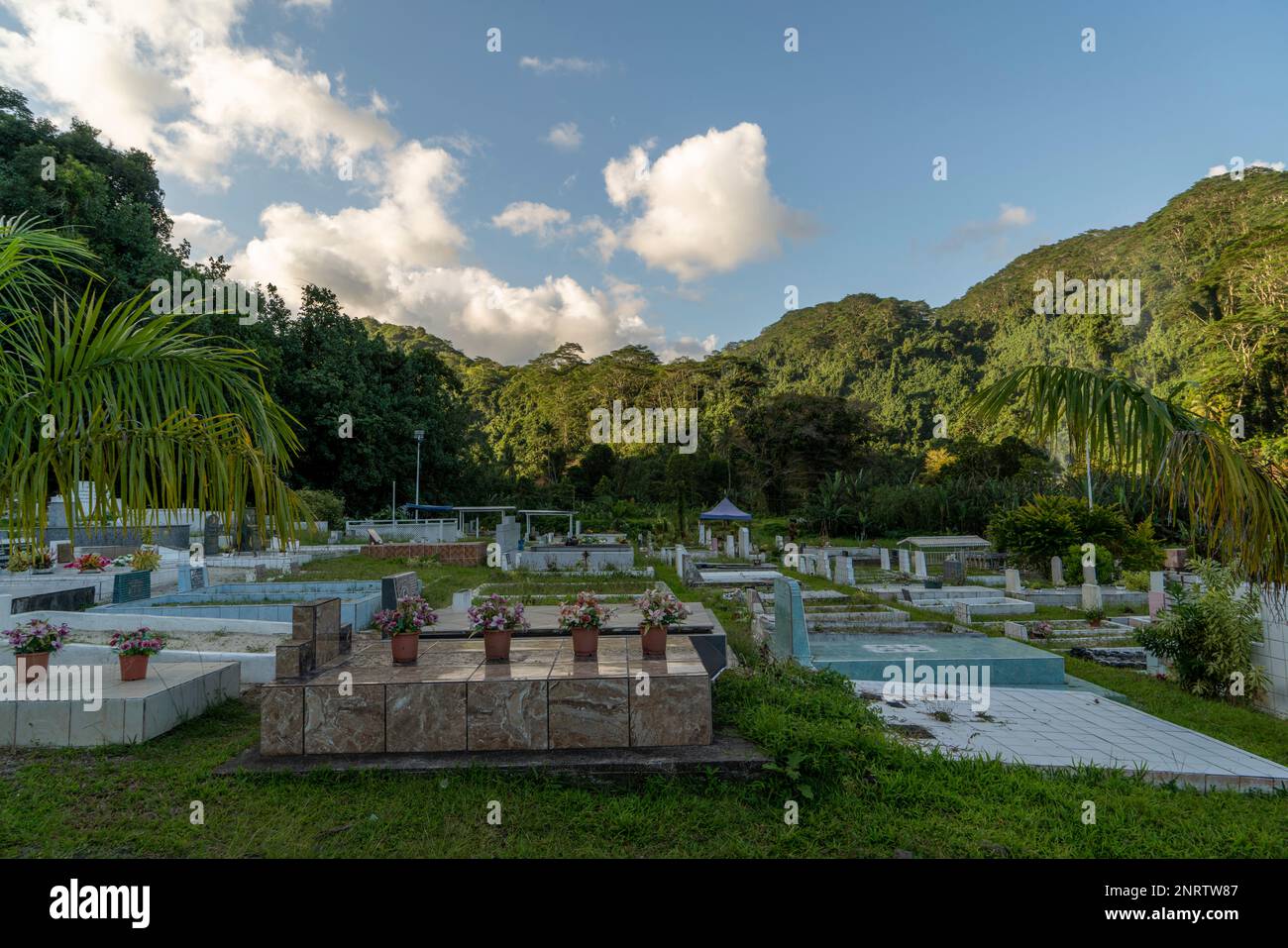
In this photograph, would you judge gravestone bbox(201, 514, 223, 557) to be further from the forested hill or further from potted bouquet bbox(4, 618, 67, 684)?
the forested hill

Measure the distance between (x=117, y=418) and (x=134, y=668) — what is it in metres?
3.80

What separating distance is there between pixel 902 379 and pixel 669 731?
202 feet

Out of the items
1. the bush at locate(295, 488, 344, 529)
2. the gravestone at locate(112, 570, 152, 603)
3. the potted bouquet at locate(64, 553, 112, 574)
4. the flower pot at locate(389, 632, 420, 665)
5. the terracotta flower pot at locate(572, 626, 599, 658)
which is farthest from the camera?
the bush at locate(295, 488, 344, 529)

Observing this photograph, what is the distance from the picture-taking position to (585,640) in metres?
5.37

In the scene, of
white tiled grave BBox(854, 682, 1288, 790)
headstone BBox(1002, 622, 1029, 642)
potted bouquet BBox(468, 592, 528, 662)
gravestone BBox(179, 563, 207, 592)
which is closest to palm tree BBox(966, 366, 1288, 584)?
white tiled grave BBox(854, 682, 1288, 790)

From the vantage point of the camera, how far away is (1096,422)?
350 cm

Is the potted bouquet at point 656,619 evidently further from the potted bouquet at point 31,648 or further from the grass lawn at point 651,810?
the potted bouquet at point 31,648

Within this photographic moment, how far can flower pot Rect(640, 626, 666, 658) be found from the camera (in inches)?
212

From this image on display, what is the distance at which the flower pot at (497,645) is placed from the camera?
5.28m

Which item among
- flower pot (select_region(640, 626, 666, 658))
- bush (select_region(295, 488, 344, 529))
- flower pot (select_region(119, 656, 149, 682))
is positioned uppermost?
bush (select_region(295, 488, 344, 529))

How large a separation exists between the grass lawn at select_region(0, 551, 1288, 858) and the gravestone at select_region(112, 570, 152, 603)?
7.93 meters

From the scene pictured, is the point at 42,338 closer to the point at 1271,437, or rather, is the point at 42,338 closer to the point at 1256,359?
the point at 1271,437

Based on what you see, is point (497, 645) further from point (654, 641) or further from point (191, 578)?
point (191, 578)
